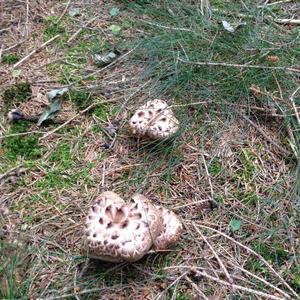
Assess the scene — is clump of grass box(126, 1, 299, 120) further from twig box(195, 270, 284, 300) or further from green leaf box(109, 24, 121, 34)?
twig box(195, 270, 284, 300)

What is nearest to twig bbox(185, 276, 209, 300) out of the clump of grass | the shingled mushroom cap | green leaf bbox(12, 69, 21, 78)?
the shingled mushroom cap

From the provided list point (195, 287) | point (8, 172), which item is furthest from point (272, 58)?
point (8, 172)

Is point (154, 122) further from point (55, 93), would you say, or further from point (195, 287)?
point (195, 287)

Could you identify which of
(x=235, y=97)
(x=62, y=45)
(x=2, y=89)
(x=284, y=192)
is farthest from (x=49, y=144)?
(x=284, y=192)

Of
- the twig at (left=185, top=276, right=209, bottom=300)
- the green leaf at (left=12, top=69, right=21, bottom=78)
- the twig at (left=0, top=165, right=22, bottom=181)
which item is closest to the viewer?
the twig at (left=185, top=276, right=209, bottom=300)

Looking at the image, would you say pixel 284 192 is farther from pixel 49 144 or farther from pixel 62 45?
pixel 62 45

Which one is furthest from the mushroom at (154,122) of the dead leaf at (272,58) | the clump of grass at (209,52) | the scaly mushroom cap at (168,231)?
the dead leaf at (272,58)

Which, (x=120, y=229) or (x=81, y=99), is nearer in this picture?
(x=120, y=229)
